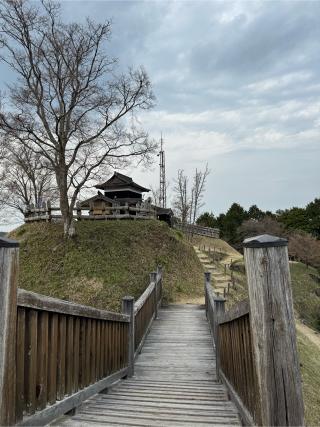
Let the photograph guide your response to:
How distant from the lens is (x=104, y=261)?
58.5 ft

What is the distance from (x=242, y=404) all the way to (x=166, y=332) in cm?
682

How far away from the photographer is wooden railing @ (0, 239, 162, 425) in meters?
2.28

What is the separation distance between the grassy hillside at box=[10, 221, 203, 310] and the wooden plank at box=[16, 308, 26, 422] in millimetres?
12301

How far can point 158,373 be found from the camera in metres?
6.32

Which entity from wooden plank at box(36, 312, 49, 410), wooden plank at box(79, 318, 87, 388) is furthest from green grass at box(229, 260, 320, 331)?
wooden plank at box(36, 312, 49, 410)

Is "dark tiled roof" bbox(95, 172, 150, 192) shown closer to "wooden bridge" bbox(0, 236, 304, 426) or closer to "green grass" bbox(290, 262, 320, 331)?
"green grass" bbox(290, 262, 320, 331)

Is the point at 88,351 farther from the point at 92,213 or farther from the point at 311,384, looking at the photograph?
the point at 92,213

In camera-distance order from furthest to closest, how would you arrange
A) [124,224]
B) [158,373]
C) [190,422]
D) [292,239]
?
1. [292,239]
2. [124,224]
3. [158,373]
4. [190,422]

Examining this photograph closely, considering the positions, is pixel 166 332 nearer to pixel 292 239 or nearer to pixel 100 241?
pixel 100 241

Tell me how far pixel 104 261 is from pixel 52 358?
15.1 meters

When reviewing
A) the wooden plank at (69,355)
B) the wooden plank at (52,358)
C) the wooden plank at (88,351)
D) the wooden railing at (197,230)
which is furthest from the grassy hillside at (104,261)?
the wooden railing at (197,230)

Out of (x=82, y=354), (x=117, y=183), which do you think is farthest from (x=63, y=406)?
(x=117, y=183)

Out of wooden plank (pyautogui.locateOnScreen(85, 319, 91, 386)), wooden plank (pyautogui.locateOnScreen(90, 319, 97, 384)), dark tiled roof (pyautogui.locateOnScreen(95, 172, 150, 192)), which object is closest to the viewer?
wooden plank (pyautogui.locateOnScreen(85, 319, 91, 386))

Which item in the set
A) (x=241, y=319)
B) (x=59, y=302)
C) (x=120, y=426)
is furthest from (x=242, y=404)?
(x=59, y=302)
